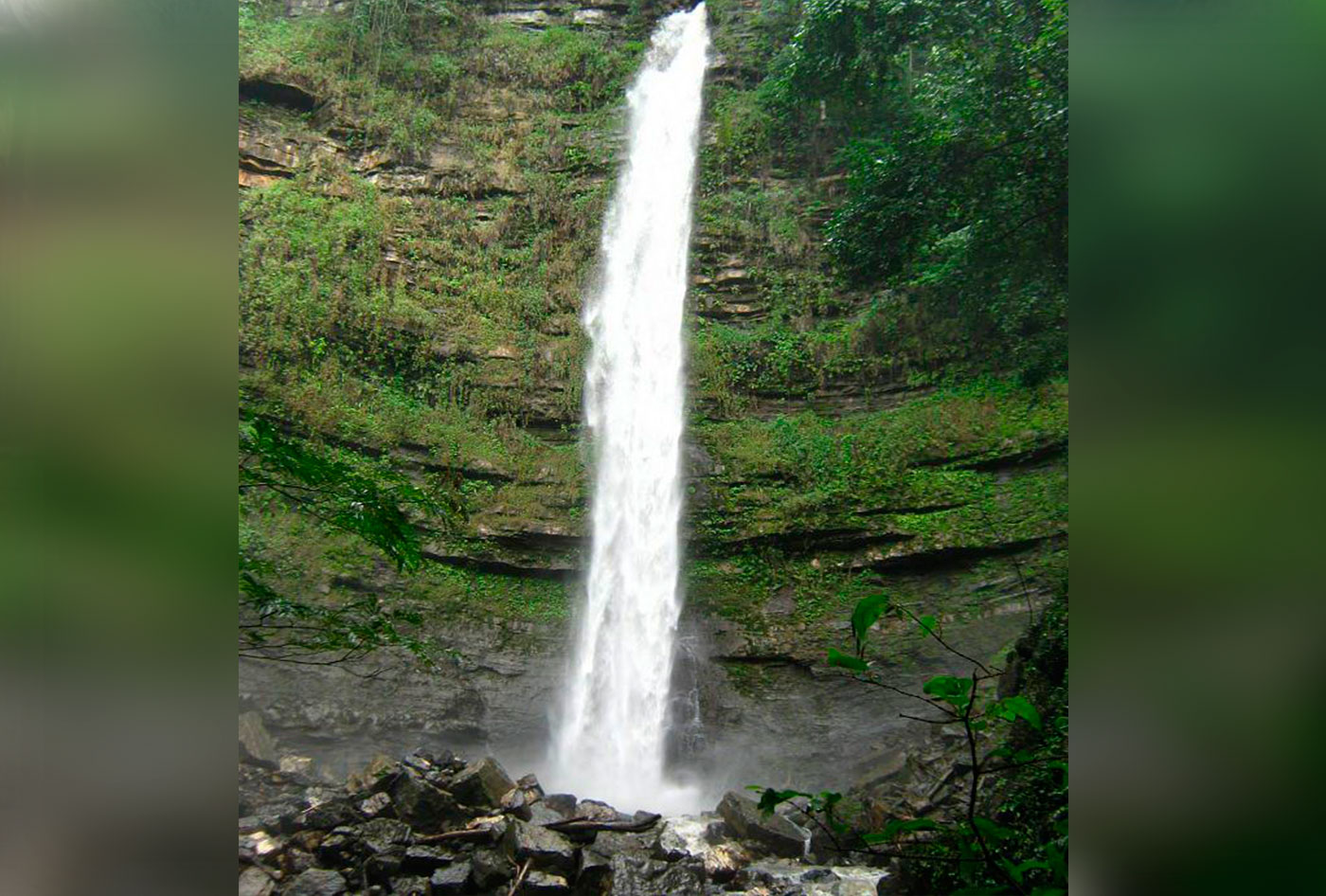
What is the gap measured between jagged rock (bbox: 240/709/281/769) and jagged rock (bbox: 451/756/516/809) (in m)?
0.64

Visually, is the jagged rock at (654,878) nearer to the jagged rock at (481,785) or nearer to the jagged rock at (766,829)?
the jagged rock at (766,829)

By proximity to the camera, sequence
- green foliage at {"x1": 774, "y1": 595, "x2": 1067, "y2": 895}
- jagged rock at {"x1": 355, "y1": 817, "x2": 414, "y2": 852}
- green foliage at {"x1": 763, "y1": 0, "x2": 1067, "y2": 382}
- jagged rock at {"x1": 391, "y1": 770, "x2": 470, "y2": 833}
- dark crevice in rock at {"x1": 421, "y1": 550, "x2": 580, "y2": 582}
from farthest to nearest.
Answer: dark crevice in rock at {"x1": 421, "y1": 550, "x2": 580, "y2": 582}, green foliage at {"x1": 763, "y1": 0, "x2": 1067, "y2": 382}, jagged rock at {"x1": 391, "y1": 770, "x2": 470, "y2": 833}, jagged rock at {"x1": 355, "y1": 817, "x2": 414, "y2": 852}, green foliage at {"x1": 774, "y1": 595, "x2": 1067, "y2": 895}

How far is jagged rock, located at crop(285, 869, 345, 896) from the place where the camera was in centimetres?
192

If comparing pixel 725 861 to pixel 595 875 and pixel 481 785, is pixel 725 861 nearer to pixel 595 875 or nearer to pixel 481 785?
pixel 595 875

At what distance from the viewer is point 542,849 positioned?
2.13 m

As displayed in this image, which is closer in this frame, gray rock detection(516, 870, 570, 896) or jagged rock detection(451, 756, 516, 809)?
gray rock detection(516, 870, 570, 896)

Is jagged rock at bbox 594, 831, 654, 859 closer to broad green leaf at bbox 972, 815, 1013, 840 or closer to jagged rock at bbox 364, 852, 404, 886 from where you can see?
jagged rock at bbox 364, 852, 404, 886

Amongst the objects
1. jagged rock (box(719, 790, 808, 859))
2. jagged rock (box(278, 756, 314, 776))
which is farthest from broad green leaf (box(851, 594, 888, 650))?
jagged rock (box(278, 756, 314, 776))

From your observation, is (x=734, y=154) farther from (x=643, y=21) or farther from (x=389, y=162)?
(x=389, y=162)

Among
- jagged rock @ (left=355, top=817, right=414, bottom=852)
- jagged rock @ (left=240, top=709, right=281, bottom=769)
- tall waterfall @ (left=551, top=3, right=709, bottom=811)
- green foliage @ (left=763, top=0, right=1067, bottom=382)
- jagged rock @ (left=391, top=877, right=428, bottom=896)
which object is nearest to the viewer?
jagged rock @ (left=391, top=877, right=428, bottom=896)

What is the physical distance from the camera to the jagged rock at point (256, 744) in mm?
2416

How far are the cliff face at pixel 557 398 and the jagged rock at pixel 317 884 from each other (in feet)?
1.63
